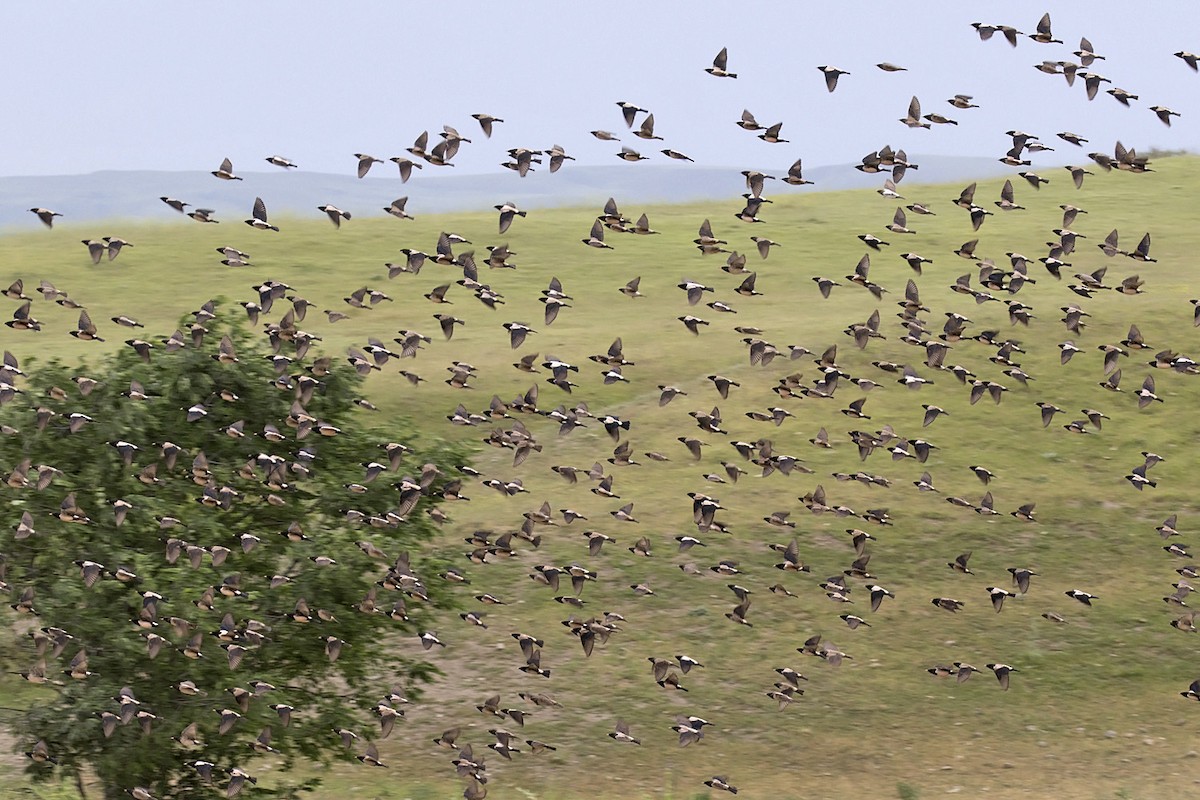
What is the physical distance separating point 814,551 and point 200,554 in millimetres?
18738

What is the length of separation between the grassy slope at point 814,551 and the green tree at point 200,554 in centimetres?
611

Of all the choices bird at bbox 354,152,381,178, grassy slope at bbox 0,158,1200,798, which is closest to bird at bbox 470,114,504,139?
bird at bbox 354,152,381,178

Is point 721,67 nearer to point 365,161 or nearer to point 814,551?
point 365,161

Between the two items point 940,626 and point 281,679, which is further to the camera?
point 940,626

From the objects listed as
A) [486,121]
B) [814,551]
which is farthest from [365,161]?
[814,551]

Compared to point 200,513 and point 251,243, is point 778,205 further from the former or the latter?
point 200,513

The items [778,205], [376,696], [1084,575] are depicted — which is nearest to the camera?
[376,696]

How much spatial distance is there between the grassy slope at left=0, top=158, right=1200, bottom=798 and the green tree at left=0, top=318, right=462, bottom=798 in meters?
6.11

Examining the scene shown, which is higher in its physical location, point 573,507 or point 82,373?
point 82,373

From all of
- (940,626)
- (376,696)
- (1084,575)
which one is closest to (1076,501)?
(1084,575)

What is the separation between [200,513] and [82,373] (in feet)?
9.95

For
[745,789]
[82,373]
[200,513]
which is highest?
[82,373]

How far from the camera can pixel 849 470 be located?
41.4m

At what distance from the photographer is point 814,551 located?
37906 millimetres
